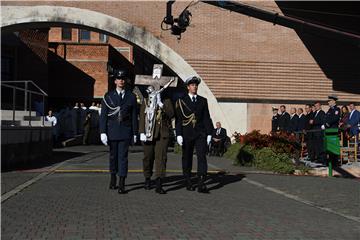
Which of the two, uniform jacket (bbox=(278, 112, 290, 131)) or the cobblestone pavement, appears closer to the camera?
the cobblestone pavement

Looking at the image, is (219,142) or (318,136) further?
(219,142)

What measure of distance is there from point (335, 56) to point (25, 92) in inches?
570

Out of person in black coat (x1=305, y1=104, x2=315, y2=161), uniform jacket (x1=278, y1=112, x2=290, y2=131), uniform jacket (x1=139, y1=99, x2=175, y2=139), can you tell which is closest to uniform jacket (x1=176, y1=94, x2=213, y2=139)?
uniform jacket (x1=139, y1=99, x2=175, y2=139)

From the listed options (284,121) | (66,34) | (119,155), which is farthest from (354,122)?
(66,34)

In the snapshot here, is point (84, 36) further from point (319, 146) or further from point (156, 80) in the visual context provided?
point (156, 80)

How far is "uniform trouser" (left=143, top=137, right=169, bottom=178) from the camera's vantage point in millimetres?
8836

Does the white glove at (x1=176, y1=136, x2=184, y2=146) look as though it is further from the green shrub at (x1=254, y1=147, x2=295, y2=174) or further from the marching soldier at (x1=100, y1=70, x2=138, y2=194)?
the green shrub at (x1=254, y1=147, x2=295, y2=174)

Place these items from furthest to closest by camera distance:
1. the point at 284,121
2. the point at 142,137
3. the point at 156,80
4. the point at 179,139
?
the point at 284,121, the point at 156,80, the point at 179,139, the point at 142,137

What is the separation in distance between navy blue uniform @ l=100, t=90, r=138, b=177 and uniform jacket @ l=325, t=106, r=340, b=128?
295 inches

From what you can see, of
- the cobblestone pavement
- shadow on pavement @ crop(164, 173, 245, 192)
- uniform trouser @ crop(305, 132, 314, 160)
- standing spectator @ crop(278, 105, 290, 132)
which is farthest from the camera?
standing spectator @ crop(278, 105, 290, 132)

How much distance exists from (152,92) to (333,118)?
7.07 m

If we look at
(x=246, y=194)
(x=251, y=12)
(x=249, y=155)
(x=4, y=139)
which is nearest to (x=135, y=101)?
(x=246, y=194)

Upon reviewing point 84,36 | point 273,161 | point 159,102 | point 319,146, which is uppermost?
point 84,36

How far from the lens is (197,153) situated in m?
9.02
